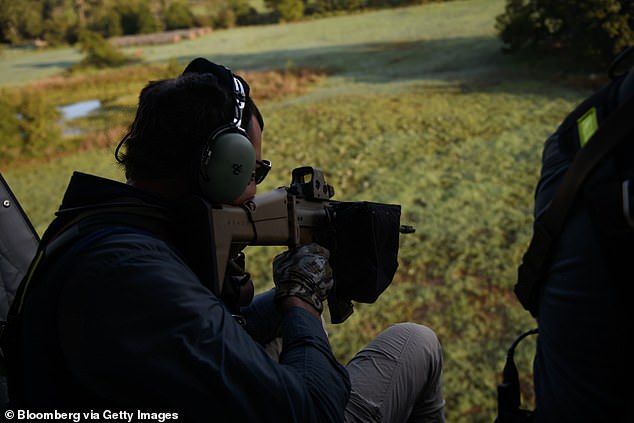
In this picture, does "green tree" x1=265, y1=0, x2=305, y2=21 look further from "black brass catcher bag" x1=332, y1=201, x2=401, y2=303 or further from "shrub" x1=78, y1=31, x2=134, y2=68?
"black brass catcher bag" x1=332, y1=201, x2=401, y2=303

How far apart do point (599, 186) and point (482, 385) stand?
7.14ft

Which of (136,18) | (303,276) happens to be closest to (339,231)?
(303,276)

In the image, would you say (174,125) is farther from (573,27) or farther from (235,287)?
(573,27)

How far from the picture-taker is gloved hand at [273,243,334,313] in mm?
1562

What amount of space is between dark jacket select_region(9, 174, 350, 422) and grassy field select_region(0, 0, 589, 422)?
71.5 inches

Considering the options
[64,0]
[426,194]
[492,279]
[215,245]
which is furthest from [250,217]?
[64,0]

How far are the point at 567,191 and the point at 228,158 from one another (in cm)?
80

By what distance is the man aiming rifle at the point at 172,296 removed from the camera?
108 centimetres

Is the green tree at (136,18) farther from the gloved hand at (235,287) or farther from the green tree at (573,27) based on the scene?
the gloved hand at (235,287)

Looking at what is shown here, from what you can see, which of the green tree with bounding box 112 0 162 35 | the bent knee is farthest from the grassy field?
the green tree with bounding box 112 0 162 35

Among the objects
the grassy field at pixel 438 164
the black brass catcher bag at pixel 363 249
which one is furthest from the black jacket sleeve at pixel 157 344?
the grassy field at pixel 438 164

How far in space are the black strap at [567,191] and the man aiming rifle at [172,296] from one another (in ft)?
1.72

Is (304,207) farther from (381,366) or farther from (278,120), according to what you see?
(278,120)

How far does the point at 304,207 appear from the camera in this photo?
193 cm
